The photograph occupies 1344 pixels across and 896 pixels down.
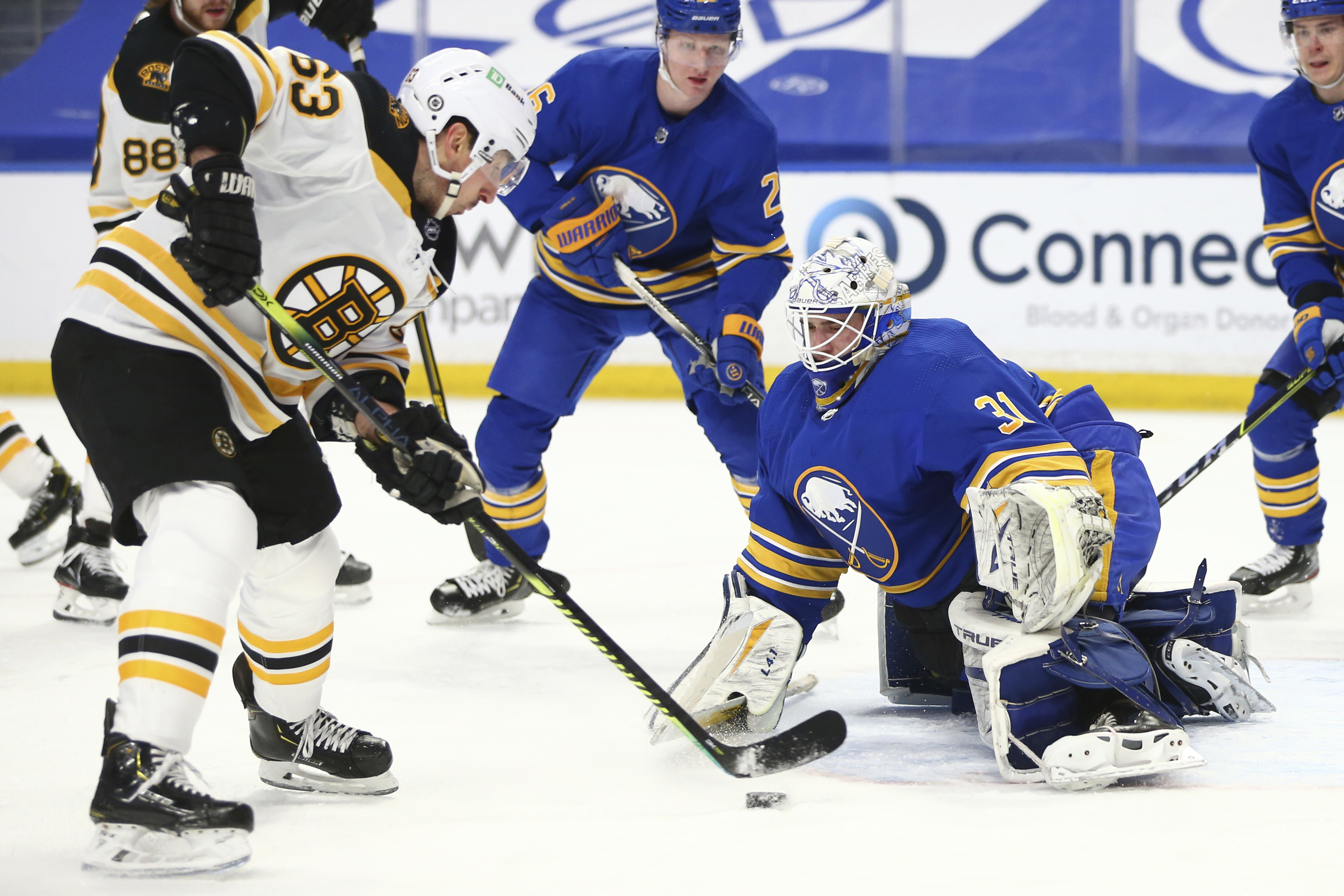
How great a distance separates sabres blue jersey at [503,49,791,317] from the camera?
339 cm

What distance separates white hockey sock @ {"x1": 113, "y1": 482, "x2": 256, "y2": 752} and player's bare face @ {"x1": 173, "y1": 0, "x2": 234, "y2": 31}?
197cm

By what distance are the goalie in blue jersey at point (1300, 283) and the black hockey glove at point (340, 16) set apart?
2220 mm

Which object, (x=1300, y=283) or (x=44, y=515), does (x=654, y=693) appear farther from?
(x=44, y=515)

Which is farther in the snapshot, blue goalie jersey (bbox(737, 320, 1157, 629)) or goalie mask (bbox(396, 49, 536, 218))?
blue goalie jersey (bbox(737, 320, 1157, 629))

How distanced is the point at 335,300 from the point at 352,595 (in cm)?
167

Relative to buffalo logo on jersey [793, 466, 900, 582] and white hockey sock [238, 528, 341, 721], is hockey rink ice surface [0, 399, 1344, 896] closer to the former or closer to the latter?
white hockey sock [238, 528, 341, 721]

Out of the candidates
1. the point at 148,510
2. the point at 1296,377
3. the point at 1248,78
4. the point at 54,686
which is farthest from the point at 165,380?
the point at 1248,78

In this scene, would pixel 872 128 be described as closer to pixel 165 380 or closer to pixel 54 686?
pixel 54 686

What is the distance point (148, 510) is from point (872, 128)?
543 centimetres

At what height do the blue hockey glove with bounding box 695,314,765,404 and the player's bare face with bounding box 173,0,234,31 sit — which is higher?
the player's bare face with bounding box 173,0,234,31

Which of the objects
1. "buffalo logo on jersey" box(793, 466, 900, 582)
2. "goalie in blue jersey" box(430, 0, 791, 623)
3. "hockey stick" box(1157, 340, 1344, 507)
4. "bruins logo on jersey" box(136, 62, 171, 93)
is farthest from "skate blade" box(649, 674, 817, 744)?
"bruins logo on jersey" box(136, 62, 171, 93)

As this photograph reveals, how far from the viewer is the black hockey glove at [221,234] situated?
1.86 metres

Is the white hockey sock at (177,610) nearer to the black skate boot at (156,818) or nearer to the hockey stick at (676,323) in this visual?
the black skate boot at (156,818)

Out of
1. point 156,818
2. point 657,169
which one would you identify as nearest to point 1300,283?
point 657,169
